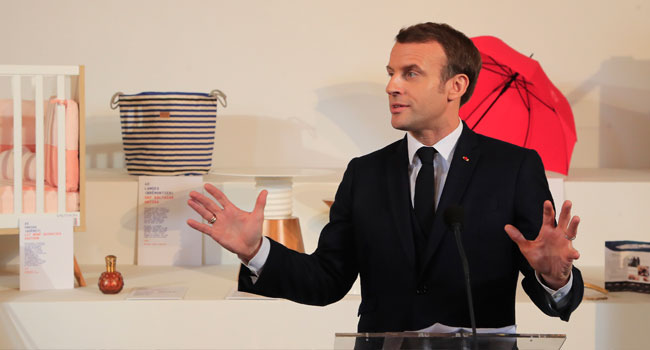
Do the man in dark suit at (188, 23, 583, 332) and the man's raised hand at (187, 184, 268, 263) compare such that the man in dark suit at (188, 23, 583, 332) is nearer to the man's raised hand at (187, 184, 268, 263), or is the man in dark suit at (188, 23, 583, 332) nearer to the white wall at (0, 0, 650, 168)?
the man's raised hand at (187, 184, 268, 263)

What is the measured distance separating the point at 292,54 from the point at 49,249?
165 centimetres

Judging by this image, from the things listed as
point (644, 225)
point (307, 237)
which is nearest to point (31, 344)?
point (307, 237)

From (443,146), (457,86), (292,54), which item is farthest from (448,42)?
(292,54)

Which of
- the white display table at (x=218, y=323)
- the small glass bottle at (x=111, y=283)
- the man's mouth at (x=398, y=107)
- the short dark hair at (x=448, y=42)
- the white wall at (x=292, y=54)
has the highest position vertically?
the white wall at (x=292, y=54)

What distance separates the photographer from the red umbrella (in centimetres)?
288

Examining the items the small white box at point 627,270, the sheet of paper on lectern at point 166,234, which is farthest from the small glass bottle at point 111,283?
the small white box at point 627,270

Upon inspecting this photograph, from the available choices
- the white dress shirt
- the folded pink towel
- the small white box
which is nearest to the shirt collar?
the white dress shirt

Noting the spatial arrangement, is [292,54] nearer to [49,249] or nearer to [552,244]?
[49,249]

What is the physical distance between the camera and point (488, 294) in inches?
58.9

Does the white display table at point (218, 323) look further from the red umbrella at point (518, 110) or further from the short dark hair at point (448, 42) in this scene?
the short dark hair at point (448, 42)

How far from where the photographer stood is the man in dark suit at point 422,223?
4.79 feet

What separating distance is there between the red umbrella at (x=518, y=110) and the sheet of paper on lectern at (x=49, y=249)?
1.46 meters

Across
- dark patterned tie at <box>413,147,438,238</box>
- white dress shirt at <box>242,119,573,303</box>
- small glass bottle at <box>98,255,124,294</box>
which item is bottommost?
small glass bottle at <box>98,255,124,294</box>

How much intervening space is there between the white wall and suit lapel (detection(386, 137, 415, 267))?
2173 millimetres
